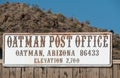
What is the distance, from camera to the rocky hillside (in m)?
28.0

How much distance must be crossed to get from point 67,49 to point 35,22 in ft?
48.5

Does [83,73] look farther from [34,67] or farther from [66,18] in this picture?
[66,18]

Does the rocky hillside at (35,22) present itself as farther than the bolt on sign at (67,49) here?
Yes

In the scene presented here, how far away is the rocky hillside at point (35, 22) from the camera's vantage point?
1101 inches

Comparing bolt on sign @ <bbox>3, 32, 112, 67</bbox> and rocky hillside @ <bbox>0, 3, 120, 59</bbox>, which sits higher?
rocky hillside @ <bbox>0, 3, 120, 59</bbox>

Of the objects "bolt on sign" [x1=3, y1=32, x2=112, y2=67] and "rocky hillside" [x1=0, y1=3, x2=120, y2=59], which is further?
"rocky hillside" [x1=0, y1=3, x2=120, y2=59]

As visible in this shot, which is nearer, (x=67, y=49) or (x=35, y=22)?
(x=67, y=49)

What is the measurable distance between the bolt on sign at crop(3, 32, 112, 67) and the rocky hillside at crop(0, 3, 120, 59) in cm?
1104

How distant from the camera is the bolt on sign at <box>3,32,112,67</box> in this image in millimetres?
14938

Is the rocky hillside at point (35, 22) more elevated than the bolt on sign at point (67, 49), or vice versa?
the rocky hillside at point (35, 22)

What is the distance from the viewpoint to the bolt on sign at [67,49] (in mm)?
14938

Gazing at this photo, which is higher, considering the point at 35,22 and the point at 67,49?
the point at 35,22

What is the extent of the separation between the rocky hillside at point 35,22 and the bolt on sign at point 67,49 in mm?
11045

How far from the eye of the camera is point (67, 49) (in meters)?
15.0
